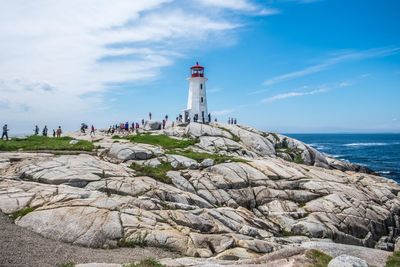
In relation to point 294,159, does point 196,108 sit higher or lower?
higher

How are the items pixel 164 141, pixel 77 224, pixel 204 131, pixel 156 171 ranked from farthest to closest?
1. pixel 204 131
2. pixel 164 141
3. pixel 156 171
4. pixel 77 224

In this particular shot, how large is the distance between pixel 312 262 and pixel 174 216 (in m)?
13.7

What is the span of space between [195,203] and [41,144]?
2655cm

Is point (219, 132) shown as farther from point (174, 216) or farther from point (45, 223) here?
point (45, 223)

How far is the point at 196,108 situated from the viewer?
7988 centimetres

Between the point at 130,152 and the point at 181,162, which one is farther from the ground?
the point at 130,152

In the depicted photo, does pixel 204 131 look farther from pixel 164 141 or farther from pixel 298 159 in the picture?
pixel 298 159

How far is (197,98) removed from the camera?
263 feet

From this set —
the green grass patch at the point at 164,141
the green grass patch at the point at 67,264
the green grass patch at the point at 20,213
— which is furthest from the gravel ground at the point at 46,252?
the green grass patch at the point at 164,141

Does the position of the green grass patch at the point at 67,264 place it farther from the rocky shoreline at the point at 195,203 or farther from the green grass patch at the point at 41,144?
the green grass patch at the point at 41,144

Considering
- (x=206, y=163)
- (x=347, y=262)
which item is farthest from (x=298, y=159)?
(x=347, y=262)

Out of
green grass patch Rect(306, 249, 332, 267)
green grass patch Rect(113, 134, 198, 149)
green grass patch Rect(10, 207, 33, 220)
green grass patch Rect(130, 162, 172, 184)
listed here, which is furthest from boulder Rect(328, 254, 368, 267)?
green grass patch Rect(113, 134, 198, 149)

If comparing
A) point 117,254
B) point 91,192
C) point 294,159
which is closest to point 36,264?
point 117,254

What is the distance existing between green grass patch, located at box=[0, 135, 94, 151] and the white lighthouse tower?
3080cm
